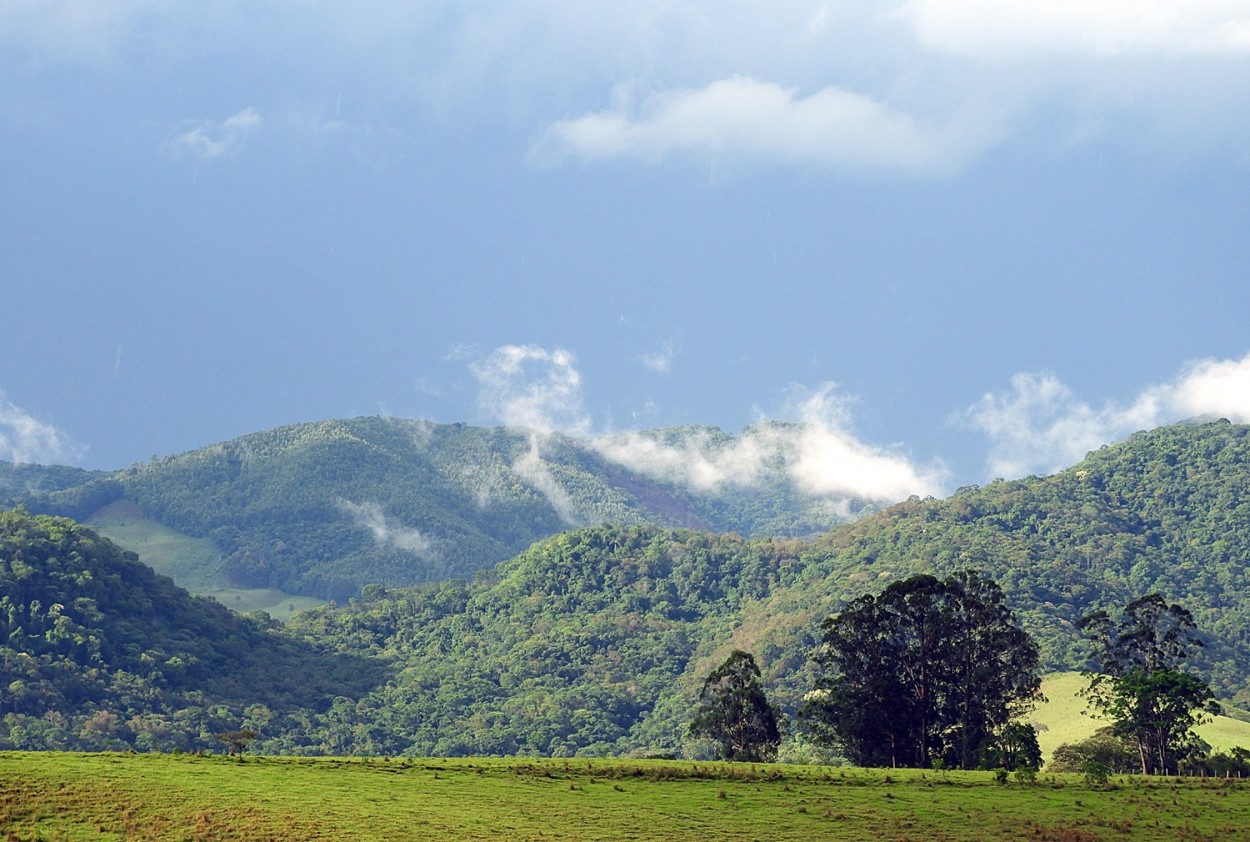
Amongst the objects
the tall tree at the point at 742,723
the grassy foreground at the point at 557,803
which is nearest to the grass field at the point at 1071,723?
the tall tree at the point at 742,723

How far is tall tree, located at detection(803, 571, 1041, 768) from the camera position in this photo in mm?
106562

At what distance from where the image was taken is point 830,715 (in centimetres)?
10869

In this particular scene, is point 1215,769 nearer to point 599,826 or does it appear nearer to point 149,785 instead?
point 599,826

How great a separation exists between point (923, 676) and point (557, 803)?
51246 mm

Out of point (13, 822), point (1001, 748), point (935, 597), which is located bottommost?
point (13, 822)

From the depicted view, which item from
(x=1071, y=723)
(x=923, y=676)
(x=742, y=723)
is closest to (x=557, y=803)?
(x=742, y=723)

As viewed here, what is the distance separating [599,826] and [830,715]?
53426mm

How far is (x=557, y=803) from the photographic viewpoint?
61969mm

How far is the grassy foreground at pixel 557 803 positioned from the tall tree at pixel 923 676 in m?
32.4

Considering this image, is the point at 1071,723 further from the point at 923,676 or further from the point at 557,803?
the point at 557,803

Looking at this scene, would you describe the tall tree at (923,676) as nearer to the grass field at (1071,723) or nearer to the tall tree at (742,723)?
the tall tree at (742,723)

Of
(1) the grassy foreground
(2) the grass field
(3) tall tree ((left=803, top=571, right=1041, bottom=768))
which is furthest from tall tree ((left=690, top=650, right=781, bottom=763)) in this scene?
(2) the grass field

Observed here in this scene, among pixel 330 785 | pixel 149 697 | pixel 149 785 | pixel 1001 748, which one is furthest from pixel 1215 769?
pixel 149 697

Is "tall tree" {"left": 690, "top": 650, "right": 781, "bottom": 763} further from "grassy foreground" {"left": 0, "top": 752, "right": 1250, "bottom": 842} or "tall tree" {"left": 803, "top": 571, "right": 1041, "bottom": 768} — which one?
"grassy foreground" {"left": 0, "top": 752, "right": 1250, "bottom": 842}
